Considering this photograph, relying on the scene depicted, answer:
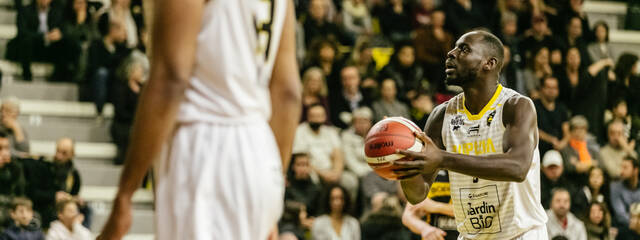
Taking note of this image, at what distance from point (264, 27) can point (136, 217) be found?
27.0ft

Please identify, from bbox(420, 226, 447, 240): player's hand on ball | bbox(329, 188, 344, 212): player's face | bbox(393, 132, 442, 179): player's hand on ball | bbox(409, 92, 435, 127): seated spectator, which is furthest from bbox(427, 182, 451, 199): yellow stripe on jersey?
bbox(409, 92, 435, 127): seated spectator

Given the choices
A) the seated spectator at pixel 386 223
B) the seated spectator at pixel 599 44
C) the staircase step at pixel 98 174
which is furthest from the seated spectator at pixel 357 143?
the seated spectator at pixel 599 44

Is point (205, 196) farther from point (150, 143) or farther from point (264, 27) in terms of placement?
point (264, 27)

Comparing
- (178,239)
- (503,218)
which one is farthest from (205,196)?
(503,218)

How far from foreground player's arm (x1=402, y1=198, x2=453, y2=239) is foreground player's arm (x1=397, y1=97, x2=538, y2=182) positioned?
5.86ft

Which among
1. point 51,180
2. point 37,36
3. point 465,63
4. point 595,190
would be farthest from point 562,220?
point 37,36

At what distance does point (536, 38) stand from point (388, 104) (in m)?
3.30

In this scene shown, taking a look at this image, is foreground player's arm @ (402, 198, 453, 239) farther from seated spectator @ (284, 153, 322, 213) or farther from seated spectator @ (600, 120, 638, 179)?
seated spectator @ (600, 120, 638, 179)

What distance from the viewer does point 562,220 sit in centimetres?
1059

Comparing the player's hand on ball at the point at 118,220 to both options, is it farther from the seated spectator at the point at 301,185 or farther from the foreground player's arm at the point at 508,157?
the seated spectator at the point at 301,185

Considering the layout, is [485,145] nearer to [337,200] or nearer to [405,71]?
[337,200]

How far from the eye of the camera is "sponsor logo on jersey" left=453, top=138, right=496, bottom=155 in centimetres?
495

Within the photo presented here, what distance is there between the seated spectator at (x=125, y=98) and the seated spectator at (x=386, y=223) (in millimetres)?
3232

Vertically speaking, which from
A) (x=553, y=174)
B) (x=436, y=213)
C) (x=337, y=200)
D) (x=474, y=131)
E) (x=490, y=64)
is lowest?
(x=337, y=200)
